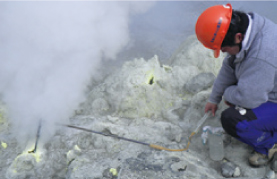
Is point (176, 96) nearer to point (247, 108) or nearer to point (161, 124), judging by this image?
point (161, 124)

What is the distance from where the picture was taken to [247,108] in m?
1.88

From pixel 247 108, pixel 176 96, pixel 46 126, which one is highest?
pixel 247 108

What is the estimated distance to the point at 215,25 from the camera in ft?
5.38

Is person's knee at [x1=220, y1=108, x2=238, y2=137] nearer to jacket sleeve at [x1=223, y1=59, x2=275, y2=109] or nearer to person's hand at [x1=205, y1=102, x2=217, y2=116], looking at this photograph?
jacket sleeve at [x1=223, y1=59, x2=275, y2=109]

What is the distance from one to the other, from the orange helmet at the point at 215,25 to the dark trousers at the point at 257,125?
1.99ft

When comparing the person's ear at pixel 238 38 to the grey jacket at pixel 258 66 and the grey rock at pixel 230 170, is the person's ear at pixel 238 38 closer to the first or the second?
the grey jacket at pixel 258 66

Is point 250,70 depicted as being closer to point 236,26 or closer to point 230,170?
point 236,26

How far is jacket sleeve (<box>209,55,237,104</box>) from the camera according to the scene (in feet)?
6.82

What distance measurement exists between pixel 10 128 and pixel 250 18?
2515mm

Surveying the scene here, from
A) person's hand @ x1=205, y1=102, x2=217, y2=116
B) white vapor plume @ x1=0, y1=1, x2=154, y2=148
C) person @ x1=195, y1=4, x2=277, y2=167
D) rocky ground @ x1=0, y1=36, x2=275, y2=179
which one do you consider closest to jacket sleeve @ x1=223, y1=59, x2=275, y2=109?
person @ x1=195, y1=4, x2=277, y2=167

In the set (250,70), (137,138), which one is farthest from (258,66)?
(137,138)

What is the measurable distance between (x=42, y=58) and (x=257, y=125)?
2338mm

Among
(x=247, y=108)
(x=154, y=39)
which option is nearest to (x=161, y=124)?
(x=247, y=108)

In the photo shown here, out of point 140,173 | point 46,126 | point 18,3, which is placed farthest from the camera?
point 18,3
